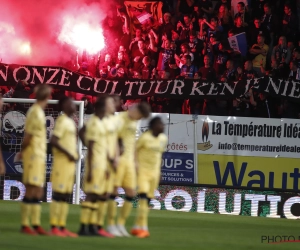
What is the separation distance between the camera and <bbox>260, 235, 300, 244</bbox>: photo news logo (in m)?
14.0

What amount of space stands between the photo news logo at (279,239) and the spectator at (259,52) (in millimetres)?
7464

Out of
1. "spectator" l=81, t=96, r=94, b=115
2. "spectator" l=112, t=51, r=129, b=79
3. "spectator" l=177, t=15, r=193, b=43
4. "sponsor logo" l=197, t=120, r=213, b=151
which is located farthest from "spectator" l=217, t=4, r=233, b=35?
"sponsor logo" l=197, t=120, r=213, b=151

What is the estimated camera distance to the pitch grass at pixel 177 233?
11.7 m

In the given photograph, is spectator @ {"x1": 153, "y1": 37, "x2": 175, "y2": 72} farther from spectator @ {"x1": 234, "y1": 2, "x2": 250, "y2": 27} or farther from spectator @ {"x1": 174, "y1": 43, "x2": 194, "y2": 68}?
spectator @ {"x1": 234, "y1": 2, "x2": 250, "y2": 27}

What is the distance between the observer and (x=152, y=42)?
22.9 meters

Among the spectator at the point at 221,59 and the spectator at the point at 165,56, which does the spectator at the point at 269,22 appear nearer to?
the spectator at the point at 221,59

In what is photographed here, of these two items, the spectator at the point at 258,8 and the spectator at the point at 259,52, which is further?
the spectator at the point at 258,8

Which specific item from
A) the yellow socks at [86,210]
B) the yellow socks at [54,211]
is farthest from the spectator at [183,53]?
the yellow socks at [54,211]

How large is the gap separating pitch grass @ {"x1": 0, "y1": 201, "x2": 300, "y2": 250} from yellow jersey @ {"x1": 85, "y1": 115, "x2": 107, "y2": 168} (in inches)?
40.1

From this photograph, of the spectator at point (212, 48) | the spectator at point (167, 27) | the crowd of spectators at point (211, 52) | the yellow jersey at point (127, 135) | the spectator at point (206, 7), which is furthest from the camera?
the spectator at point (206, 7)

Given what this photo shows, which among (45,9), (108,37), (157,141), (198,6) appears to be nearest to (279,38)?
(198,6)

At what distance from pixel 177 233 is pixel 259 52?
335 inches

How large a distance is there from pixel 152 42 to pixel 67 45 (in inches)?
119

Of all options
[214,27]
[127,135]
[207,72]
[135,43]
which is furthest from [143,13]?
[127,135]
